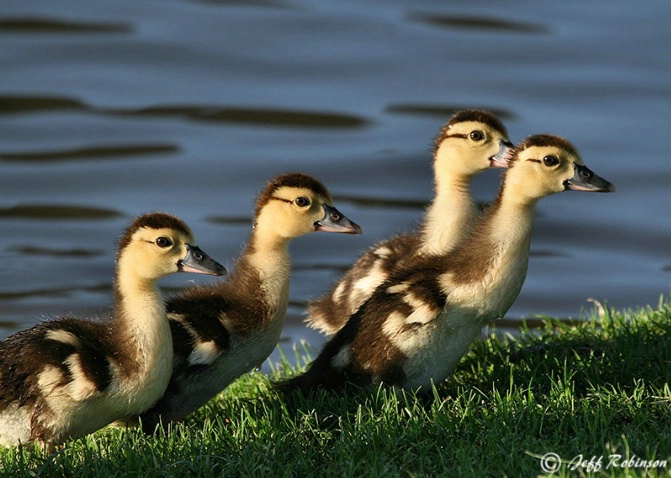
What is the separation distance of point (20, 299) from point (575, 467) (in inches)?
298

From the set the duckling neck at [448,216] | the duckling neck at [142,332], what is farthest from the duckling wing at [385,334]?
the duckling neck at [142,332]

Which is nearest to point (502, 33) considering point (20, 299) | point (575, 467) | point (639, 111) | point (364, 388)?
point (639, 111)

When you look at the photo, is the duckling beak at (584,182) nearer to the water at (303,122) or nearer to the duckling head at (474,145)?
the duckling head at (474,145)

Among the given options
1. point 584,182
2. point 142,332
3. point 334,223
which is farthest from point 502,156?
point 142,332

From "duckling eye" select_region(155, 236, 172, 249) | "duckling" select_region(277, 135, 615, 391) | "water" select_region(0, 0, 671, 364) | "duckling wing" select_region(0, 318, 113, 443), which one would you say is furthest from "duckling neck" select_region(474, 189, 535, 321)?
"water" select_region(0, 0, 671, 364)

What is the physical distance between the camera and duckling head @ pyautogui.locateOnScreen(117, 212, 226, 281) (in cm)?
695

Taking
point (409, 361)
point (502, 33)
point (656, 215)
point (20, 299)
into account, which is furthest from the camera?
point (502, 33)

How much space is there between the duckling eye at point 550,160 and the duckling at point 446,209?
804mm

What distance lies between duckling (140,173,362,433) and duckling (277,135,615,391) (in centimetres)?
37

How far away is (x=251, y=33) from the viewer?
1803cm

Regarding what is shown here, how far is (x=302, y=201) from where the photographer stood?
7.64 m

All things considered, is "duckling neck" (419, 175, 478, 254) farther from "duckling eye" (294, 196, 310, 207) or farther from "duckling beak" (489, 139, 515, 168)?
"duckling eye" (294, 196, 310, 207)

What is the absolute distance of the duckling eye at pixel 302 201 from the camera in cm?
763

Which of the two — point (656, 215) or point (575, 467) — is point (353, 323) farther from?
point (656, 215)
